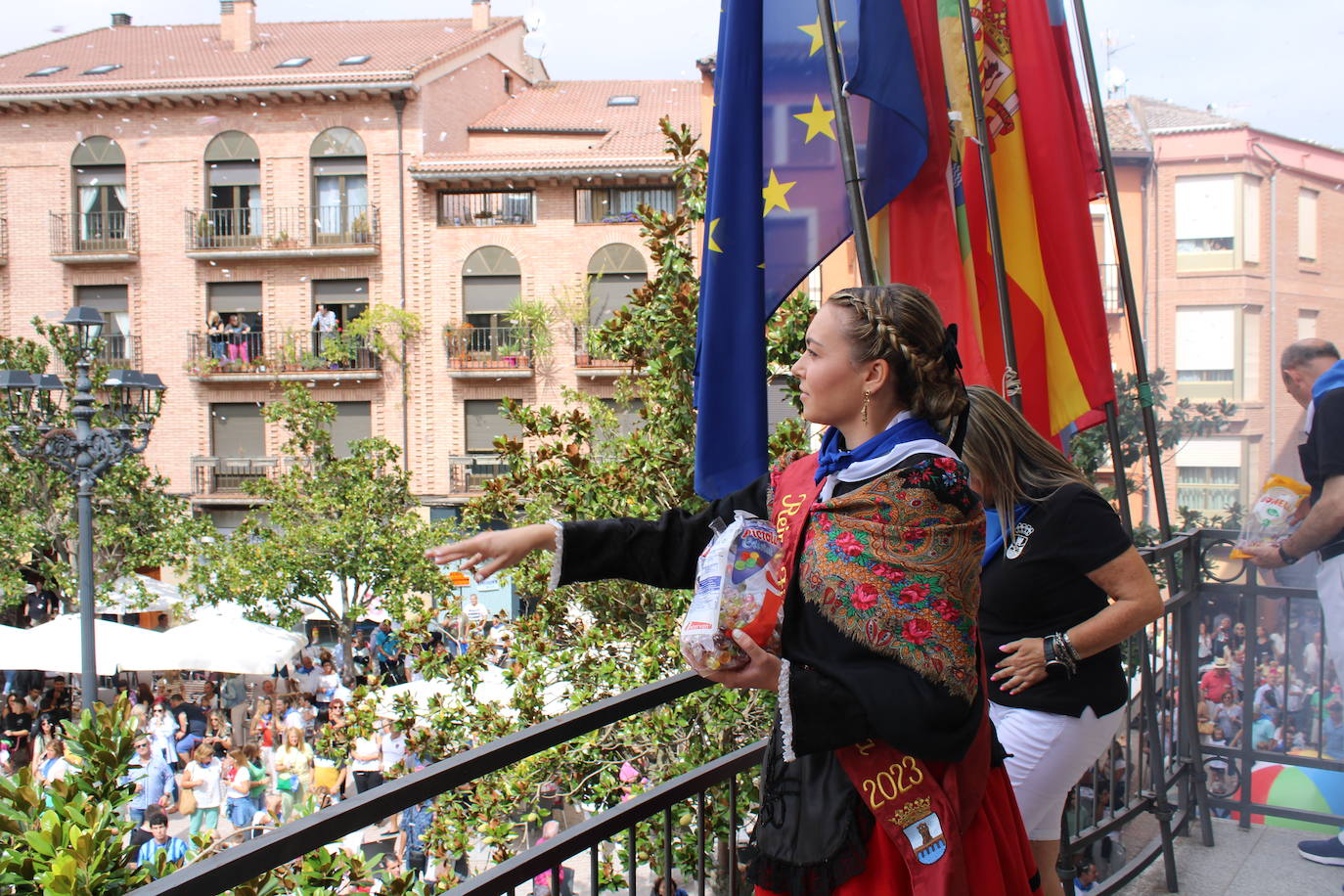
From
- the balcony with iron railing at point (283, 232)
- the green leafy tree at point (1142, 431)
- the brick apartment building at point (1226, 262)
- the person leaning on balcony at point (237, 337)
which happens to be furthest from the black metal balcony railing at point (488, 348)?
the green leafy tree at point (1142, 431)

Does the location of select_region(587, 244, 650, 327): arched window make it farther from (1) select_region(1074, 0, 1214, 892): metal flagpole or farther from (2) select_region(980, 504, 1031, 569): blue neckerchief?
(2) select_region(980, 504, 1031, 569): blue neckerchief

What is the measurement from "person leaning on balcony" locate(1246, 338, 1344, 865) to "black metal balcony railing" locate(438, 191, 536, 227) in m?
25.3

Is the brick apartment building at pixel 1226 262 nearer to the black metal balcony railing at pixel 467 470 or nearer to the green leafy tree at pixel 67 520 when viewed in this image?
the black metal balcony railing at pixel 467 470

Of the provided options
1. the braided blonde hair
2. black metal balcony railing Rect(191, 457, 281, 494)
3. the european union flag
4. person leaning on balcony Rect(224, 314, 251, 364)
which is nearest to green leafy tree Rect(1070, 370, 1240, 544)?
the european union flag

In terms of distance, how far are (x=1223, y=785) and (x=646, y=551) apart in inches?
133

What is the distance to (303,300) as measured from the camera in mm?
28891

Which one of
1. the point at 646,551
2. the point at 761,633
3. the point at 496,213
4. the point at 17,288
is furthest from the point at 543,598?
the point at 17,288

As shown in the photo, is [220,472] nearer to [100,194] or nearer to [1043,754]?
[100,194]

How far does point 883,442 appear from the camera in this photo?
67.1 inches

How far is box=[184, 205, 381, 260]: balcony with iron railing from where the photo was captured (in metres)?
28.5

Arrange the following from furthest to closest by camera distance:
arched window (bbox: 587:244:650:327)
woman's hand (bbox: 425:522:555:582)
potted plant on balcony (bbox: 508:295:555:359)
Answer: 1. arched window (bbox: 587:244:650:327)
2. potted plant on balcony (bbox: 508:295:555:359)
3. woman's hand (bbox: 425:522:555:582)

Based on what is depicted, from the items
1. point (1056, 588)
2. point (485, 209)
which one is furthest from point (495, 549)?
point (485, 209)

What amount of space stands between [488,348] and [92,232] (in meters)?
11.7

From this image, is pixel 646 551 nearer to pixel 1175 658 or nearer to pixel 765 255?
pixel 765 255
